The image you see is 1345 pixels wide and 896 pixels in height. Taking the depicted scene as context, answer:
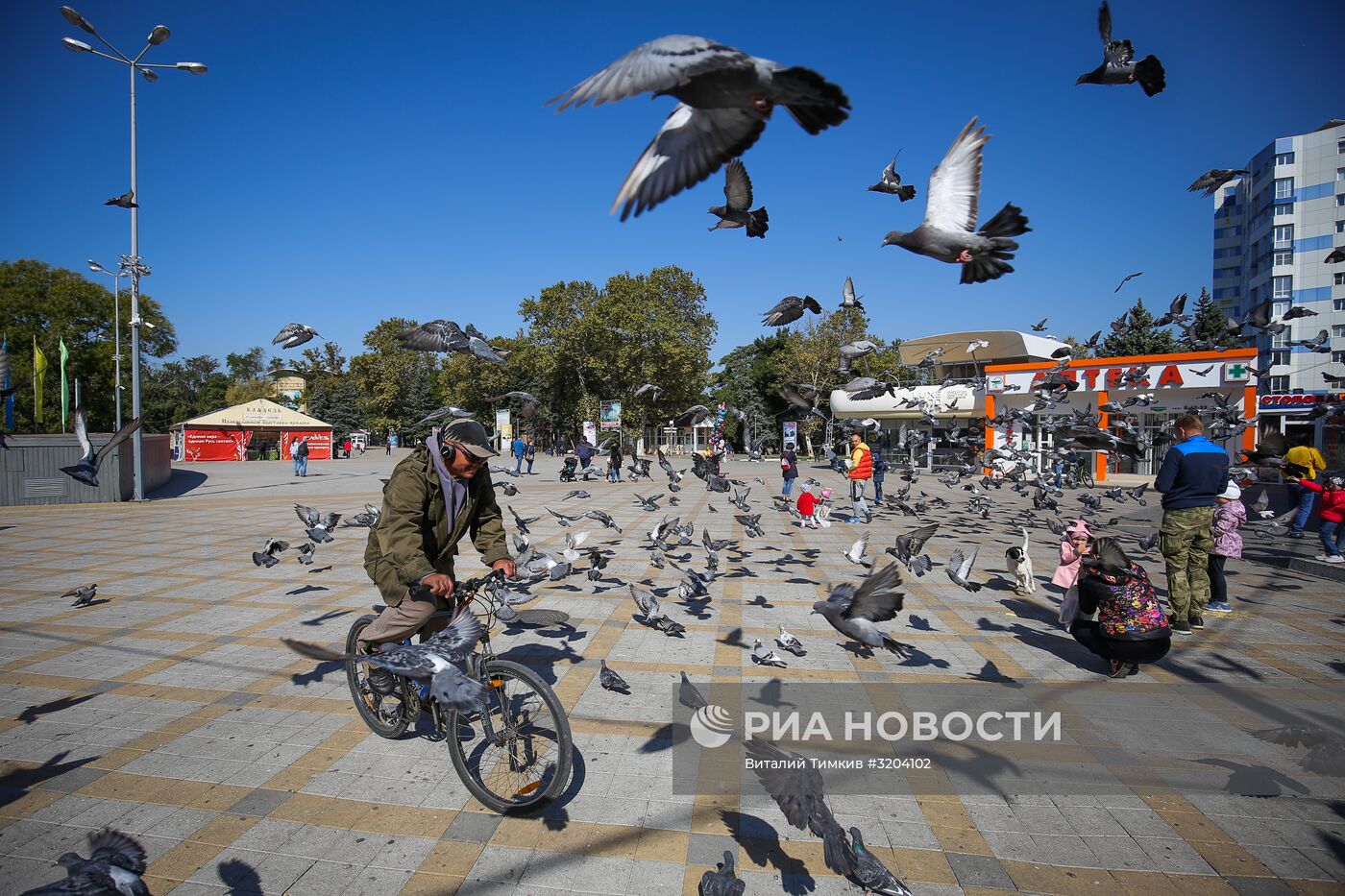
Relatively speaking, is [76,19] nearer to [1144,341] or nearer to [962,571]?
[962,571]

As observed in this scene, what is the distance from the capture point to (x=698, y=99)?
2035mm

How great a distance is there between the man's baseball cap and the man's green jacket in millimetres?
204

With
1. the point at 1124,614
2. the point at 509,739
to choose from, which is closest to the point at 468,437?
the point at 509,739

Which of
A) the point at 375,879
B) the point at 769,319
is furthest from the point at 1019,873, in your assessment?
the point at 769,319

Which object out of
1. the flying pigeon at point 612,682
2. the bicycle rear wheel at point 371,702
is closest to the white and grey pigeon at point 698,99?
the bicycle rear wheel at point 371,702

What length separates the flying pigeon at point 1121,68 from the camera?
4426mm

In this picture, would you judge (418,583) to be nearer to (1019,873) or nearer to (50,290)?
(1019,873)

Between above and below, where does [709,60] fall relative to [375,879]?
above

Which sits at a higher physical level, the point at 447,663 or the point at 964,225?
the point at 964,225

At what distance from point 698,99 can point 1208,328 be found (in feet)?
105

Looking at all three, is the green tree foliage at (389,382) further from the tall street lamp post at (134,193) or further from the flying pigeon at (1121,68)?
the flying pigeon at (1121,68)

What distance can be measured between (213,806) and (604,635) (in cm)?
324

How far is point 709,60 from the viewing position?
185 centimetres

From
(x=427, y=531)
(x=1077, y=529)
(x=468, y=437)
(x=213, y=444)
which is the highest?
(x=468, y=437)
